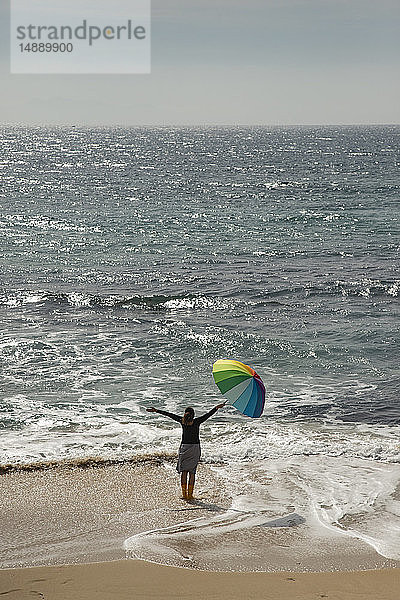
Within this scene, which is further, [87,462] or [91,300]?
[91,300]

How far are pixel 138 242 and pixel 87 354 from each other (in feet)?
63.0

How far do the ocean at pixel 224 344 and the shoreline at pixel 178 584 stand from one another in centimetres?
112

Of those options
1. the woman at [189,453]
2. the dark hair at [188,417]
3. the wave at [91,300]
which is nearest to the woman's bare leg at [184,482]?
the woman at [189,453]

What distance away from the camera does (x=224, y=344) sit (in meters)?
21.0

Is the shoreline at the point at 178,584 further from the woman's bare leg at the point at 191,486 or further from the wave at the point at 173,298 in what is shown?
the wave at the point at 173,298

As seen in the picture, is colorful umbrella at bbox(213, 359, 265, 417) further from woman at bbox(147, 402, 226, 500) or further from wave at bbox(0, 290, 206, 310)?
wave at bbox(0, 290, 206, 310)

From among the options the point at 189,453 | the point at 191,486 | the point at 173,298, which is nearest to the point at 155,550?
the point at 191,486

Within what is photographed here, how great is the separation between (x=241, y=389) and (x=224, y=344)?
33.9 feet

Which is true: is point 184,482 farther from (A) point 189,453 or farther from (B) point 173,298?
(B) point 173,298

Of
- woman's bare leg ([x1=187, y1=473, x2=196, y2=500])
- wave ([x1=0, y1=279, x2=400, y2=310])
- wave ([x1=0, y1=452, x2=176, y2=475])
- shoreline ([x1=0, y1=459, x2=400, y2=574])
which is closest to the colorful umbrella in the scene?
woman's bare leg ([x1=187, y1=473, x2=196, y2=500])

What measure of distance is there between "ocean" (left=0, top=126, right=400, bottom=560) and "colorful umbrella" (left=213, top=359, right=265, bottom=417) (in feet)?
5.09

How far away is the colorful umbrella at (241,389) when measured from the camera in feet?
34.9

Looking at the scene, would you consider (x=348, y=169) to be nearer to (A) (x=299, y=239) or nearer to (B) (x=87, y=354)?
(A) (x=299, y=239)

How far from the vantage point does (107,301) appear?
25.9 metres
